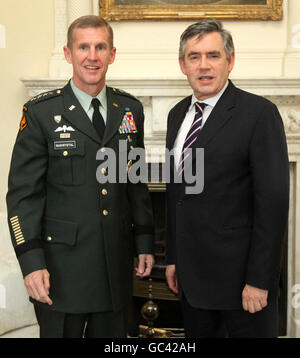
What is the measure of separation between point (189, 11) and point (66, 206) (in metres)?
1.80

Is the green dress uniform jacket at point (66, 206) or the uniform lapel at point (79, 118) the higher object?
the uniform lapel at point (79, 118)

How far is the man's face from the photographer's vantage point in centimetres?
157

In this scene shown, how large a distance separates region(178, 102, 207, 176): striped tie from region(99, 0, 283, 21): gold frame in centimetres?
142

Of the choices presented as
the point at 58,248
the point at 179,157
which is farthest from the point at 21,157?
the point at 179,157

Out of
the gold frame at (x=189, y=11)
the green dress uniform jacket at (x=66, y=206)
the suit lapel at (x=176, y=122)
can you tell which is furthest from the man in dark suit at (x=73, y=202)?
the gold frame at (x=189, y=11)

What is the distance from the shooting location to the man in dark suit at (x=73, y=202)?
1503mm

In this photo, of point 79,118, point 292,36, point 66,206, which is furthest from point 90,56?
point 292,36

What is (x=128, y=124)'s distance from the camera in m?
1.67

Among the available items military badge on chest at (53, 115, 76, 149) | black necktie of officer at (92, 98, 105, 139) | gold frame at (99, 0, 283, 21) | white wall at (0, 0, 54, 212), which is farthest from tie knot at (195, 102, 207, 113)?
white wall at (0, 0, 54, 212)

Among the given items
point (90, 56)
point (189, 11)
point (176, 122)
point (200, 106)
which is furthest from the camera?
point (189, 11)

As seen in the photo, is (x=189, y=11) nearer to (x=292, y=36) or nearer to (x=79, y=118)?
(x=292, y=36)

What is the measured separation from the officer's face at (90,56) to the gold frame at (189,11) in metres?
1.38

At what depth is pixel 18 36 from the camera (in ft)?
9.64

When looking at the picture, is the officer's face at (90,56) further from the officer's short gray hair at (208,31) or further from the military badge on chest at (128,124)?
the officer's short gray hair at (208,31)
